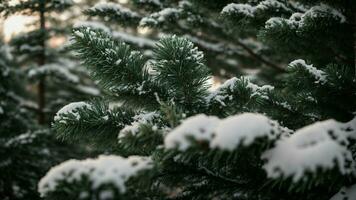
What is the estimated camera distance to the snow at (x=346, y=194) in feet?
6.31

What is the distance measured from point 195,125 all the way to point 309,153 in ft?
1.53

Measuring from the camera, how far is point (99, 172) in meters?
1.45

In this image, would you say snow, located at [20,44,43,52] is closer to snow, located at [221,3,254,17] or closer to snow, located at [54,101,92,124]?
snow, located at [221,3,254,17]

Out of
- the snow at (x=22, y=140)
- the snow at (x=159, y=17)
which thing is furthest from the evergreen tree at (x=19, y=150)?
→ the snow at (x=159, y=17)

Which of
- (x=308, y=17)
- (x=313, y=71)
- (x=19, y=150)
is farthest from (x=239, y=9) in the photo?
(x=19, y=150)

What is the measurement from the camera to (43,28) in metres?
7.26

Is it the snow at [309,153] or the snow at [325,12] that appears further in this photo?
the snow at [325,12]

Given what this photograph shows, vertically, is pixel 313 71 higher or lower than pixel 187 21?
lower

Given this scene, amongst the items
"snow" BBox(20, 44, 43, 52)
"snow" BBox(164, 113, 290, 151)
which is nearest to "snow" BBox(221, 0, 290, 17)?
"snow" BBox(164, 113, 290, 151)

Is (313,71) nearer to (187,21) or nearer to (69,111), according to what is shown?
(69,111)

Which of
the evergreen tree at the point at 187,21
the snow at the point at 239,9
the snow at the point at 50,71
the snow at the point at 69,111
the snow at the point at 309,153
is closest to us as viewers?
the snow at the point at 309,153

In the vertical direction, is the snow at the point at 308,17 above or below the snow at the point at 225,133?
above

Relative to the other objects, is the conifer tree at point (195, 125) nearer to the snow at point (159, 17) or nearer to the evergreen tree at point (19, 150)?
the snow at point (159, 17)

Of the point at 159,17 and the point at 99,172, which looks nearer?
the point at 99,172
